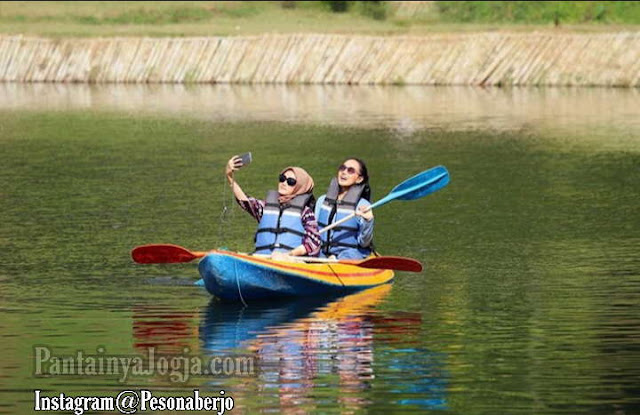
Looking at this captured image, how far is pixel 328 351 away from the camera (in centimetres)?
2262

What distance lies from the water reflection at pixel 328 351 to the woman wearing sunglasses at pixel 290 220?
0.82m

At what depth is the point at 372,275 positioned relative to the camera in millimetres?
27469

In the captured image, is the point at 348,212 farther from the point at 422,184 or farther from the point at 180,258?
the point at 180,258

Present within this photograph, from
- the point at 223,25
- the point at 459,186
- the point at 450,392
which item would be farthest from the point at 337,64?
the point at 450,392

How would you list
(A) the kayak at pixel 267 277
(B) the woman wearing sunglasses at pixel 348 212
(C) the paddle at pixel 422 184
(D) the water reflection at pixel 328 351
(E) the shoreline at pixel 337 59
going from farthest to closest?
(E) the shoreline at pixel 337 59 → (C) the paddle at pixel 422 184 → (B) the woman wearing sunglasses at pixel 348 212 → (A) the kayak at pixel 267 277 → (D) the water reflection at pixel 328 351

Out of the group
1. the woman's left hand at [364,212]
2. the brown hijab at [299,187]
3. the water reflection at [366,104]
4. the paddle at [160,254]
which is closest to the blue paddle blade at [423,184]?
the woman's left hand at [364,212]

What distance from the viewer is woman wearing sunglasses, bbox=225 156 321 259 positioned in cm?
2634

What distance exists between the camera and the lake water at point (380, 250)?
20.8 meters

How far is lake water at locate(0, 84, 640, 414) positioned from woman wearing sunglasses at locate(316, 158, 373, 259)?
84 cm

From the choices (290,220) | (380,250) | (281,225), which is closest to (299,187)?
(290,220)

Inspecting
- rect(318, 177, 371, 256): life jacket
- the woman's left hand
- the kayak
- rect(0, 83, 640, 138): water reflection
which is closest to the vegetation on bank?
rect(0, 83, 640, 138): water reflection

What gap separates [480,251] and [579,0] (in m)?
57.3

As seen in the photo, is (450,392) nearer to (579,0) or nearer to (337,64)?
(337,64)

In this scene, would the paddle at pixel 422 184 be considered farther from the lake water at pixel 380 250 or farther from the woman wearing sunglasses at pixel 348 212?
the lake water at pixel 380 250
